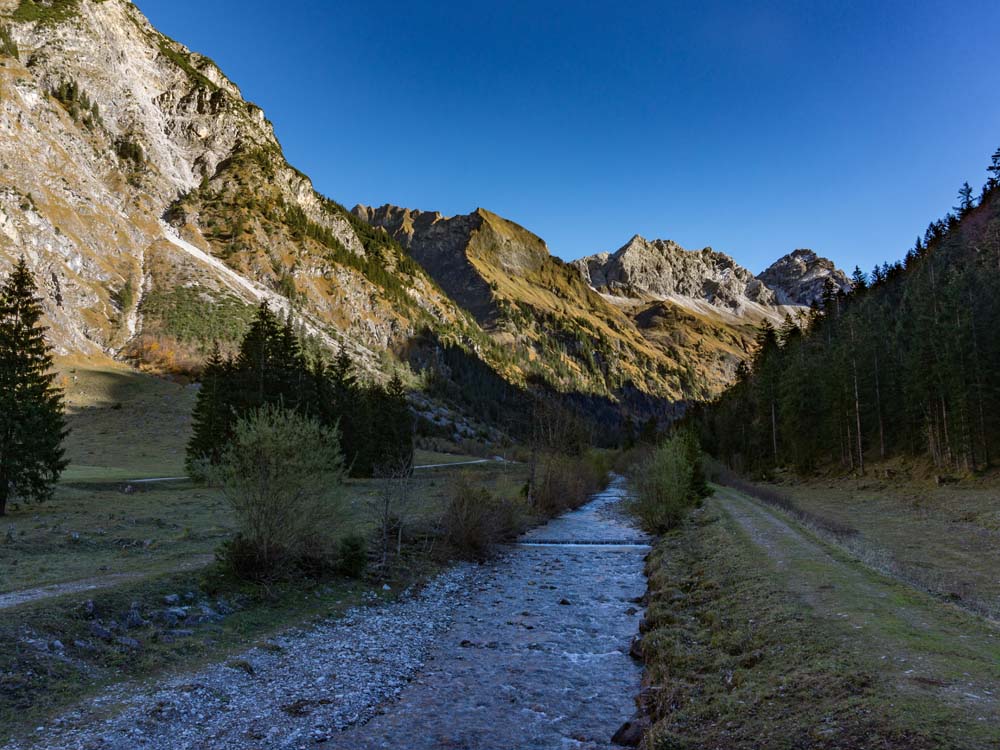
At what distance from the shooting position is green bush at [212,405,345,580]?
64.7ft

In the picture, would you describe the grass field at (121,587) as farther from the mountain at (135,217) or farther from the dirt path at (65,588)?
the mountain at (135,217)

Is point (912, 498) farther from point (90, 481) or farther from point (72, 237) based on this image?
point (72, 237)

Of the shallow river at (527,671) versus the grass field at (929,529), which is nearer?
the shallow river at (527,671)

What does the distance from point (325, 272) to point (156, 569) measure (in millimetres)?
179573

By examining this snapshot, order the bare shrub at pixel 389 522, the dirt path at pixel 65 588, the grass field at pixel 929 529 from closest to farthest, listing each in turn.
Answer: the dirt path at pixel 65 588 → the grass field at pixel 929 529 → the bare shrub at pixel 389 522

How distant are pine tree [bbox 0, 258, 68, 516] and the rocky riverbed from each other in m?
24.0

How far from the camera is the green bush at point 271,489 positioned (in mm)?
19734

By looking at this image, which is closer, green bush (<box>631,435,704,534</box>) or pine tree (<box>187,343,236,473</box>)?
green bush (<box>631,435,704,534</box>)

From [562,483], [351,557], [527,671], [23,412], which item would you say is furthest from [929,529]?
[23,412]

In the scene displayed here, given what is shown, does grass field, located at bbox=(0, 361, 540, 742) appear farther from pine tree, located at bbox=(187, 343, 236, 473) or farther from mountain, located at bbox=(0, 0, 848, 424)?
mountain, located at bbox=(0, 0, 848, 424)

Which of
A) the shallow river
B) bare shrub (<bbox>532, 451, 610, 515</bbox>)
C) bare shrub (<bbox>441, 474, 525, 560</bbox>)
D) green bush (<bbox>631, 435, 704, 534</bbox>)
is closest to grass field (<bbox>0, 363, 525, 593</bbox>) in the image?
bare shrub (<bbox>441, 474, 525, 560</bbox>)

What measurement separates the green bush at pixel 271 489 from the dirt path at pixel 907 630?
53.1 feet

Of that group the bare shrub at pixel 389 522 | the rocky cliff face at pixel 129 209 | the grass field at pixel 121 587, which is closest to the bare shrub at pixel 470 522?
the grass field at pixel 121 587

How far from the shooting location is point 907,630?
12648 mm
